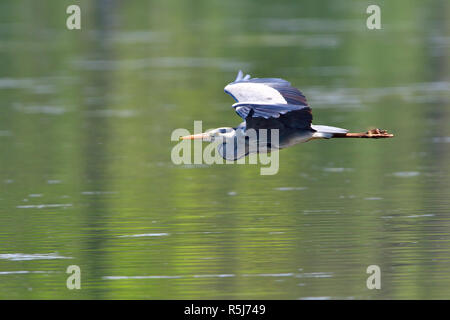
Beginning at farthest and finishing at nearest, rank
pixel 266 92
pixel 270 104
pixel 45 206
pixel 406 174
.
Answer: pixel 406 174 → pixel 45 206 → pixel 266 92 → pixel 270 104

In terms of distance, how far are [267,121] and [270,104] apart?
2.64 feet

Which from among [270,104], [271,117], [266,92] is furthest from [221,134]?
[270,104]

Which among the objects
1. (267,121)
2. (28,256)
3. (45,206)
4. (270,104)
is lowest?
(28,256)

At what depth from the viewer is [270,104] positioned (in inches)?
532

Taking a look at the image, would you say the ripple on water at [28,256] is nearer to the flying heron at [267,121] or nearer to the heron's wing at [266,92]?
the flying heron at [267,121]

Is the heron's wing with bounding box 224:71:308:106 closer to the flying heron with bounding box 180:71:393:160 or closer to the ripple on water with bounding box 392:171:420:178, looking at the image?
the flying heron with bounding box 180:71:393:160

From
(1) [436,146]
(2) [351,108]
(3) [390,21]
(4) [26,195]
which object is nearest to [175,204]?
(4) [26,195]

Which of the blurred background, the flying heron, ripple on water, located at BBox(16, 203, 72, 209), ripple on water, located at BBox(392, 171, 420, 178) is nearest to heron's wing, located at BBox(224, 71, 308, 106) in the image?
the flying heron

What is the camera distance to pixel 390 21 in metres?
40.7

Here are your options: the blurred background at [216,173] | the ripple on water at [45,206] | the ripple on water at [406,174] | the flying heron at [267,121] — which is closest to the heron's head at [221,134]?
the flying heron at [267,121]

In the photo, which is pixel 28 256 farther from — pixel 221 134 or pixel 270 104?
pixel 270 104

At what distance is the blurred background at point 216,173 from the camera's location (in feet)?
47.1

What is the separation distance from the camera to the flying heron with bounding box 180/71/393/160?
45.3 ft

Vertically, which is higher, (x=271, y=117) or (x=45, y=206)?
(x=271, y=117)
